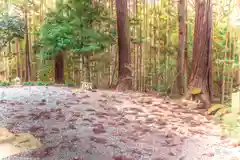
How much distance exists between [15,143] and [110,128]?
60 cm

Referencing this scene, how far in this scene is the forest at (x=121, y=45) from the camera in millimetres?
3011

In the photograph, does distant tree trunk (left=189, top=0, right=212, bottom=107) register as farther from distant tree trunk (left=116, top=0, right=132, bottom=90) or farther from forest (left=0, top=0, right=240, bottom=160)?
distant tree trunk (left=116, top=0, right=132, bottom=90)

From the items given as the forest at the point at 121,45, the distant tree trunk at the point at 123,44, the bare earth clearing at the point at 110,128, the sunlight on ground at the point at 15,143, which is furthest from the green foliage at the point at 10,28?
the sunlight on ground at the point at 15,143

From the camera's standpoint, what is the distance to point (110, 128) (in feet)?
5.40

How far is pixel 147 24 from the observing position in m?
4.38

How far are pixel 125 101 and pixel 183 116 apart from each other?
1.84 feet

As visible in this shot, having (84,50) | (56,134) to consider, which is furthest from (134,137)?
(84,50)

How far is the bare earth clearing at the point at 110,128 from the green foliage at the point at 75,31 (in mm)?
1286

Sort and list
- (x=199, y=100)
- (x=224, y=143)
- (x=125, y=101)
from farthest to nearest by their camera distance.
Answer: (x=199, y=100) < (x=125, y=101) < (x=224, y=143)

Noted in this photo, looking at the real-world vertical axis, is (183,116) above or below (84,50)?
below

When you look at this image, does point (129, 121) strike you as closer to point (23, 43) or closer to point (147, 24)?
point (147, 24)

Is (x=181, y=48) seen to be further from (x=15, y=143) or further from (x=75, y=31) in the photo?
(x=15, y=143)

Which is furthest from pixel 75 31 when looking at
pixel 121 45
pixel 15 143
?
pixel 15 143

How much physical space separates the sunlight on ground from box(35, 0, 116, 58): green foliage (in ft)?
7.08
